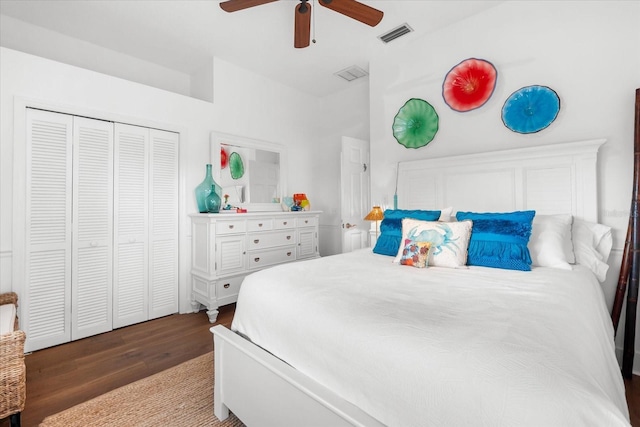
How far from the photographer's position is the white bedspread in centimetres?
72

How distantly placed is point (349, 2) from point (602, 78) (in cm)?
192

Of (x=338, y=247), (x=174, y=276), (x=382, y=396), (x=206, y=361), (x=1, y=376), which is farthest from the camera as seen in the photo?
(x=338, y=247)

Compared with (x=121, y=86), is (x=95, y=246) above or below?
below

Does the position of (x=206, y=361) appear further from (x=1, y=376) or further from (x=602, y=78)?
(x=602, y=78)

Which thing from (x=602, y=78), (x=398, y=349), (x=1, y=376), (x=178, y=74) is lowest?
(x=1, y=376)

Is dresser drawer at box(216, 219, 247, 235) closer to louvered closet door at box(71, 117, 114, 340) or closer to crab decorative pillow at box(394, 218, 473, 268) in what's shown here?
louvered closet door at box(71, 117, 114, 340)

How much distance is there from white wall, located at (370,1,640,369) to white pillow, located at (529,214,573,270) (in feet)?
1.24

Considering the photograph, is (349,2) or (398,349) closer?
(398,349)

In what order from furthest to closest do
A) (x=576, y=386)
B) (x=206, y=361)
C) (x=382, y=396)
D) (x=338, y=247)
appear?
(x=338, y=247) < (x=206, y=361) < (x=382, y=396) < (x=576, y=386)

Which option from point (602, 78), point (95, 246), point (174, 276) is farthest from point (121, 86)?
point (602, 78)

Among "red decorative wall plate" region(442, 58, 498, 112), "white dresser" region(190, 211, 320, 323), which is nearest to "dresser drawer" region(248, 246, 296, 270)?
"white dresser" region(190, 211, 320, 323)

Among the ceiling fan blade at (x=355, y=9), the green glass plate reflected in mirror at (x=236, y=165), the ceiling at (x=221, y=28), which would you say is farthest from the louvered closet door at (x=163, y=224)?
the ceiling fan blade at (x=355, y=9)

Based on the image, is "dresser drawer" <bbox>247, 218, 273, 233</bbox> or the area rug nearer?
the area rug

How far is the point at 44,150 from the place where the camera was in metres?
2.44
